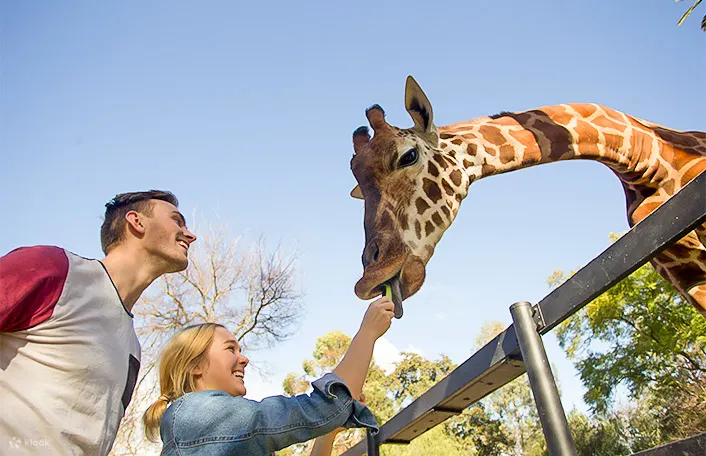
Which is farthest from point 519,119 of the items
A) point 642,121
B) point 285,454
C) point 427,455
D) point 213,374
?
point 285,454

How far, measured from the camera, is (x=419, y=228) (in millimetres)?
3287

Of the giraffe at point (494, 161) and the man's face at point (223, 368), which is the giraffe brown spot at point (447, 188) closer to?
the giraffe at point (494, 161)

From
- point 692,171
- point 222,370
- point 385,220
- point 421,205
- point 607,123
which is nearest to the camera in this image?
point 222,370

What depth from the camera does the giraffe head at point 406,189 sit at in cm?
304

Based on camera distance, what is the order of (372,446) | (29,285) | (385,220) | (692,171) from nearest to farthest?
(29,285) < (372,446) < (385,220) < (692,171)

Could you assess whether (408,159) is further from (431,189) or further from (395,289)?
(395,289)

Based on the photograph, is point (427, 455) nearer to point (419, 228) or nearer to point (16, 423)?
point (419, 228)

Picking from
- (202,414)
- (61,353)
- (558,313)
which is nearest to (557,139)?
(558,313)

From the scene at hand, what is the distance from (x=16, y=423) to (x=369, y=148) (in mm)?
2608

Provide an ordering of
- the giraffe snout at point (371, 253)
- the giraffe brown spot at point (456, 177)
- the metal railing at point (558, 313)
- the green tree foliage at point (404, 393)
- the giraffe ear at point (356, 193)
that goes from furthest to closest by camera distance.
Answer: the green tree foliage at point (404, 393), the giraffe ear at point (356, 193), the giraffe brown spot at point (456, 177), the giraffe snout at point (371, 253), the metal railing at point (558, 313)

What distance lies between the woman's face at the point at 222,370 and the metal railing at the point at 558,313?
924mm

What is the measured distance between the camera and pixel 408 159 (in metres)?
3.51

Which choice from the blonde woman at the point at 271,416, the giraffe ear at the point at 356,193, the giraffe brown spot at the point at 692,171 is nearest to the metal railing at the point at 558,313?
the blonde woman at the point at 271,416

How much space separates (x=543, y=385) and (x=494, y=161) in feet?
7.86
